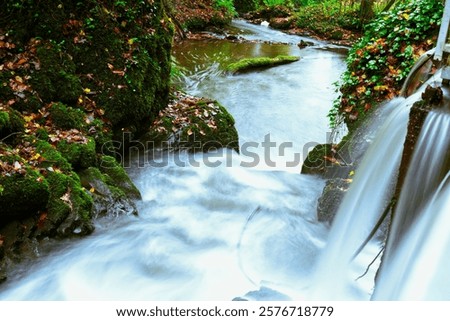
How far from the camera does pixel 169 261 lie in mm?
4828

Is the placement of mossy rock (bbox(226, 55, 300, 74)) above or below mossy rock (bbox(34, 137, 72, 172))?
above

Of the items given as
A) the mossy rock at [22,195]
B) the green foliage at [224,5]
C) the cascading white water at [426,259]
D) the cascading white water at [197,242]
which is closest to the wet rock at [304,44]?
the green foliage at [224,5]

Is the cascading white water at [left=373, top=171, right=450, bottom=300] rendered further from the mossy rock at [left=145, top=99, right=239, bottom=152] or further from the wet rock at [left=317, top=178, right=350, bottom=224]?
the mossy rock at [left=145, top=99, right=239, bottom=152]

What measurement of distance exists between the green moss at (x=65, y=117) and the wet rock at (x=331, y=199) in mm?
3646

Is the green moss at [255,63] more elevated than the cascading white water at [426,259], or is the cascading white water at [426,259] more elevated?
the green moss at [255,63]

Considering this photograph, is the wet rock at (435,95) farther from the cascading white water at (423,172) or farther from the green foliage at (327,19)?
the green foliage at (327,19)

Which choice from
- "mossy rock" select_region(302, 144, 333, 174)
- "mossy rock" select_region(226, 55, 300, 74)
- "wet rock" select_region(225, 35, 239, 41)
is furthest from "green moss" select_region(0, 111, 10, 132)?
"wet rock" select_region(225, 35, 239, 41)

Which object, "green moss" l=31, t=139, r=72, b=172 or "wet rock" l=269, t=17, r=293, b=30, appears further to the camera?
"wet rock" l=269, t=17, r=293, b=30

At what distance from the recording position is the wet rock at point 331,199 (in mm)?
5200

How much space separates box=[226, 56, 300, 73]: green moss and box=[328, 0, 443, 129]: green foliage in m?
6.38

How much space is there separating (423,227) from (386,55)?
384 cm

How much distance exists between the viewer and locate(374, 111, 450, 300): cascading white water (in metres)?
3.05

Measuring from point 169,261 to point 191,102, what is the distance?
156 inches

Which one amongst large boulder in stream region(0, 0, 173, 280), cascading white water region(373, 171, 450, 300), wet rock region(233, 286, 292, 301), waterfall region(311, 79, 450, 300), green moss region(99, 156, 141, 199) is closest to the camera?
A: cascading white water region(373, 171, 450, 300)
